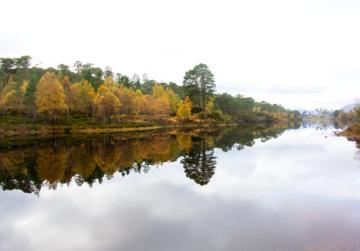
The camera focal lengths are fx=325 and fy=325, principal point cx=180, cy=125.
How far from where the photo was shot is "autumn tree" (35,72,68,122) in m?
73.8

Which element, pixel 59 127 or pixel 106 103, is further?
pixel 106 103

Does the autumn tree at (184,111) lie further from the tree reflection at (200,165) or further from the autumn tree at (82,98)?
the tree reflection at (200,165)

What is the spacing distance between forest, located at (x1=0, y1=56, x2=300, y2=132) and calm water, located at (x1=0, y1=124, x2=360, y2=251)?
150ft

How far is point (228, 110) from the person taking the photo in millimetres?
152000

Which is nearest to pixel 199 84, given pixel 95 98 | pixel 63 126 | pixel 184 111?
pixel 184 111

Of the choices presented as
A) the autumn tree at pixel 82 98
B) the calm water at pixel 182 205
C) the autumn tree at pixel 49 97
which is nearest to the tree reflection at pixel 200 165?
the calm water at pixel 182 205

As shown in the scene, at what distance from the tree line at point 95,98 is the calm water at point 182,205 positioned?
4706 centimetres

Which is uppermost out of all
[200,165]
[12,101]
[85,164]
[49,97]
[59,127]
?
[49,97]

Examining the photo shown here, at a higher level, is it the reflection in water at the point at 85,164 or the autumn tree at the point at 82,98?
the autumn tree at the point at 82,98

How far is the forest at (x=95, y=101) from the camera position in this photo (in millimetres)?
76750

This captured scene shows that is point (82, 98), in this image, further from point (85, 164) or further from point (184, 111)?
point (85, 164)

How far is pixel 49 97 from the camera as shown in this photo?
244ft

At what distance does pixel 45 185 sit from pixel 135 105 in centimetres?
7675

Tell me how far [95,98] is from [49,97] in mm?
15063
